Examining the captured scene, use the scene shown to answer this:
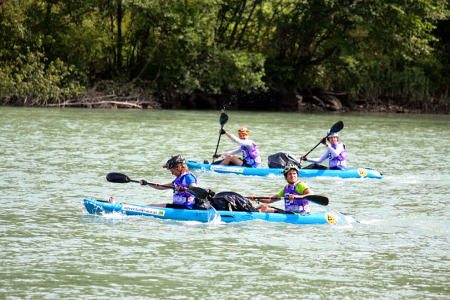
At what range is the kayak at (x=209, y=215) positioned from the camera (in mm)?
11531

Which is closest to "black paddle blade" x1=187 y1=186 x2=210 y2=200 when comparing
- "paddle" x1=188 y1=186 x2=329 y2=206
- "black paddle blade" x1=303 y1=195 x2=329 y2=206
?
"paddle" x1=188 y1=186 x2=329 y2=206

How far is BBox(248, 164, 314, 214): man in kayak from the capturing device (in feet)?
38.4

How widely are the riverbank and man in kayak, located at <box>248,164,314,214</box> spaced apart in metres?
26.2

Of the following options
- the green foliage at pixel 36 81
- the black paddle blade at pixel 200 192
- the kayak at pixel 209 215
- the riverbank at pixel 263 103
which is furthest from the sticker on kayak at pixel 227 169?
the riverbank at pixel 263 103

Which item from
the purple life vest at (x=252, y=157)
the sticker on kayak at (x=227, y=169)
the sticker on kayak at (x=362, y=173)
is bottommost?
the sticker on kayak at (x=227, y=169)

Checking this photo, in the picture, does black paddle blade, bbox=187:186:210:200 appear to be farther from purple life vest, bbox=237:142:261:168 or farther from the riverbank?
the riverbank

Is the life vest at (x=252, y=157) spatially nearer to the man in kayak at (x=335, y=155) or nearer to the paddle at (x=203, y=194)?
the man in kayak at (x=335, y=155)

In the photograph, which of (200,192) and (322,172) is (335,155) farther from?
(200,192)

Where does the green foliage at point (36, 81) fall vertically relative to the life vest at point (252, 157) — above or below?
above

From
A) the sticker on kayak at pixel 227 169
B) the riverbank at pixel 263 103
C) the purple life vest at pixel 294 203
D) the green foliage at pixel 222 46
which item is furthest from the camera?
the riverbank at pixel 263 103

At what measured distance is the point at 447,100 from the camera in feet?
143

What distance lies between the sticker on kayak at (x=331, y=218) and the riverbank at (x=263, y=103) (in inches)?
1051

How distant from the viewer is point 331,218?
11.6 m

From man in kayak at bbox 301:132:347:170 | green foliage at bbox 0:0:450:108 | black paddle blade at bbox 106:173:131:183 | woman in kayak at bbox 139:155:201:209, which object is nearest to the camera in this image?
woman in kayak at bbox 139:155:201:209
